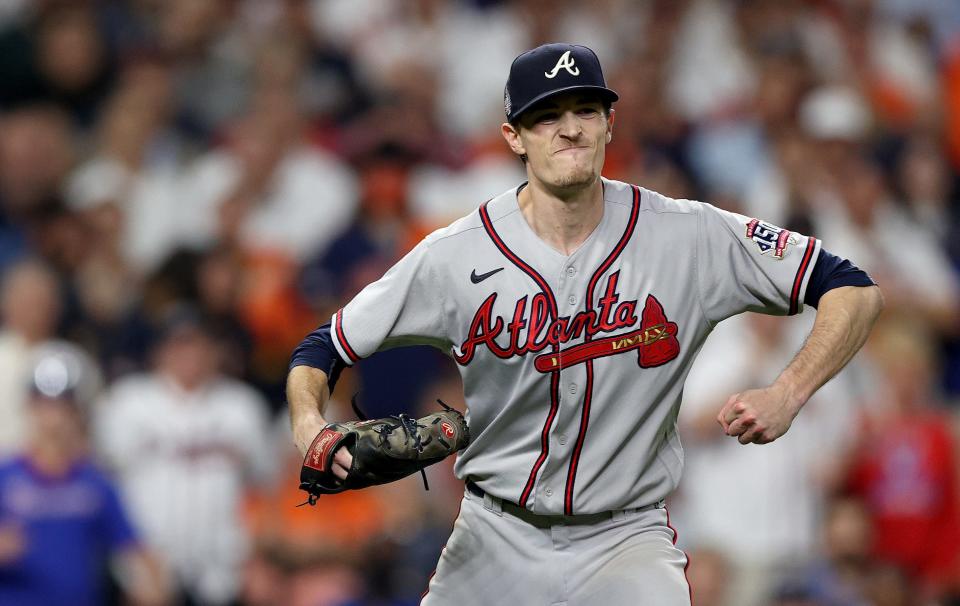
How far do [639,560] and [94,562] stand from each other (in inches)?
154

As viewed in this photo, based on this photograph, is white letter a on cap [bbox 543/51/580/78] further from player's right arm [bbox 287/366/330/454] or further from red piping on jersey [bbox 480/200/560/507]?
player's right arm [bbox 287/366/330/454]

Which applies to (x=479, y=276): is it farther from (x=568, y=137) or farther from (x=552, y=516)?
(x=552, y=516)

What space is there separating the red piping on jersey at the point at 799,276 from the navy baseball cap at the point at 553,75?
0.71 meters

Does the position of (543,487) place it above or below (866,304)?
below

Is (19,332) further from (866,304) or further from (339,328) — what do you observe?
(866,304)

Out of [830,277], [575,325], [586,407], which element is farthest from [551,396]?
[830,277]

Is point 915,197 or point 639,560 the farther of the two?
point 915,197

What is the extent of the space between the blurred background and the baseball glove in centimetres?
318

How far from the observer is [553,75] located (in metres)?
4.31

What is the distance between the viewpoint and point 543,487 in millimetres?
4480

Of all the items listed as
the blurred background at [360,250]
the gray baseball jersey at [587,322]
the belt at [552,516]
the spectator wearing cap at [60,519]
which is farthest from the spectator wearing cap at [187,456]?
the gray baseball jersey at [587,322]

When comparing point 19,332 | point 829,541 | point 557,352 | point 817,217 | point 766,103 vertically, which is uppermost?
point 766,103

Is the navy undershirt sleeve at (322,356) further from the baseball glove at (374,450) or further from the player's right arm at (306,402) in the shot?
the baseball glove at (374,450)

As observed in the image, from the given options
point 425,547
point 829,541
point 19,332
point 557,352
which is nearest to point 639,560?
point 557,352
